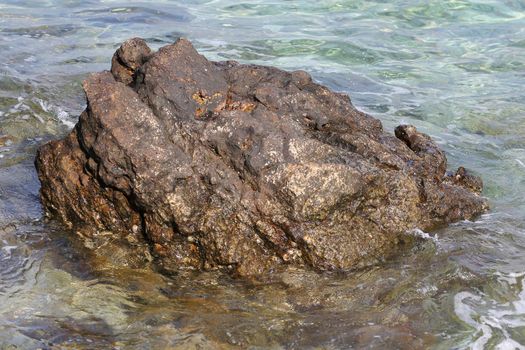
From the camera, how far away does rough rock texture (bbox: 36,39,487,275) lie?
13.8ft

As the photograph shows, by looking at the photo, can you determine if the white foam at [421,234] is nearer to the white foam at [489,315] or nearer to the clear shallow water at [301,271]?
the clear shallow water at [301,271]

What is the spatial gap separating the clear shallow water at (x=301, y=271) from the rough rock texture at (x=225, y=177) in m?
0.17

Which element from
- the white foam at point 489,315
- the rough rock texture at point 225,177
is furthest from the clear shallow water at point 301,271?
the rough rock texture at point 225,177

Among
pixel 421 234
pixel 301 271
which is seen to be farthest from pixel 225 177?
pixel 421 234

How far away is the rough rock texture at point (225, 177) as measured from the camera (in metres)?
4.22

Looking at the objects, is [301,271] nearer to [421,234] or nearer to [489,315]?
[421,234]

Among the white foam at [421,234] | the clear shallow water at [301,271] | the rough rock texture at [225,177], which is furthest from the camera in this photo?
the white foam at [421,234]

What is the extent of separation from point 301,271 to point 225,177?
2.41 ft

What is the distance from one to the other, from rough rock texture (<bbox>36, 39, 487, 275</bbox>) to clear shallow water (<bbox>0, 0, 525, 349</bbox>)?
0.57 ft

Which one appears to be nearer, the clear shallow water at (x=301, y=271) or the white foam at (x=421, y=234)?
the clear shallow water at (x=301, y=271)

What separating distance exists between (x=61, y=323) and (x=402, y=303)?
6.16 feet

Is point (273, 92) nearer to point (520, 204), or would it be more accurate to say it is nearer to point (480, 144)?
point (520, 204)

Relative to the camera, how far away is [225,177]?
168 inches

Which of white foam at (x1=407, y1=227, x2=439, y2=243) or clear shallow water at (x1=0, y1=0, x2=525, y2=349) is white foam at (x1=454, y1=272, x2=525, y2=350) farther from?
white foam at (x1=407, y1=227, x2=439, y2=243)
